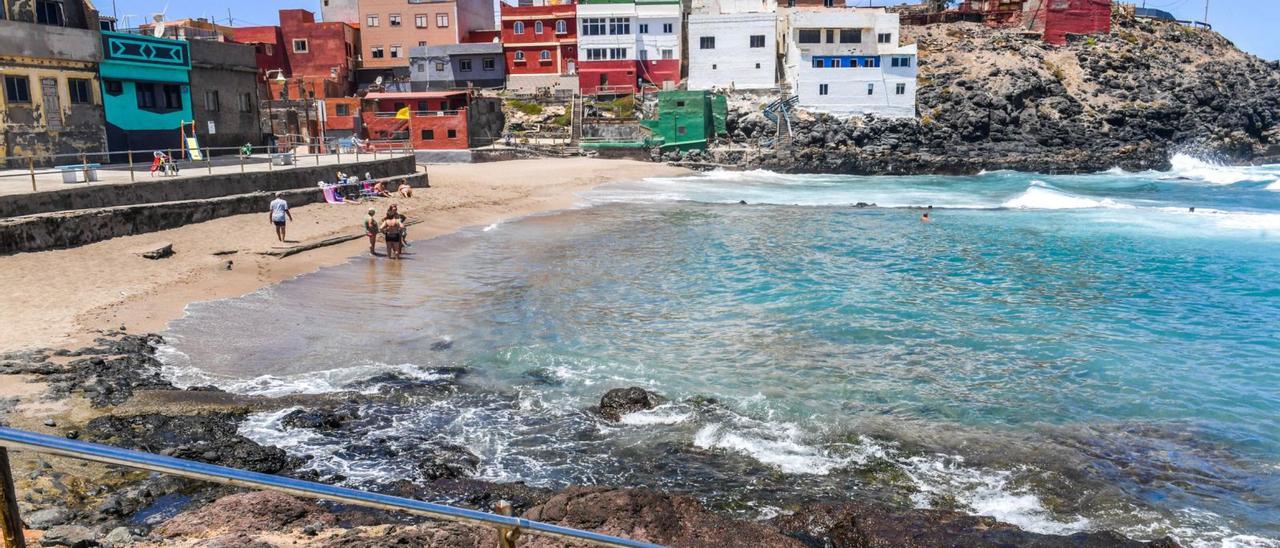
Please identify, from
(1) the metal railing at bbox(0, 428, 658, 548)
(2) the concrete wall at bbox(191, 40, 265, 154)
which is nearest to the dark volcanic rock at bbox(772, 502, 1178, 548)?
(1) the metal railing at bbox(0, 428, 658, 548)

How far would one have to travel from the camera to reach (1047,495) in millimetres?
9859

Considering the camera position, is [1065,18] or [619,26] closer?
[619,26]

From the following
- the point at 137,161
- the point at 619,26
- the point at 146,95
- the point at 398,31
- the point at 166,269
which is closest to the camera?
the point at 166,269

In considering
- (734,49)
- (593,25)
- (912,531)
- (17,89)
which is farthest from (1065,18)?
(912,531)

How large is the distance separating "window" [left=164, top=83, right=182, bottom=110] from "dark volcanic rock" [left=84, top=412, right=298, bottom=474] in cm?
2479

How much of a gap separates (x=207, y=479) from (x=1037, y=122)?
215 ft

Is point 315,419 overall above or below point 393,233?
below

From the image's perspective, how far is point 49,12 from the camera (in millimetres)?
27406

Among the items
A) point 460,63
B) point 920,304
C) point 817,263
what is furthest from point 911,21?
point 920,304

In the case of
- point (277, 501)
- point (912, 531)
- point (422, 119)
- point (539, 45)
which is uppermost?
point (539, 45)

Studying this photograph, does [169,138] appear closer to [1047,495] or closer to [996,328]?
[996,328]

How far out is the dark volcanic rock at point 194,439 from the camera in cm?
981

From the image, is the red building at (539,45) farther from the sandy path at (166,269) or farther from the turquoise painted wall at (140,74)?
the turquoise painted wall at (140,74)

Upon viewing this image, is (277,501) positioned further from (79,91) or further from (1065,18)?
(1065,18)
